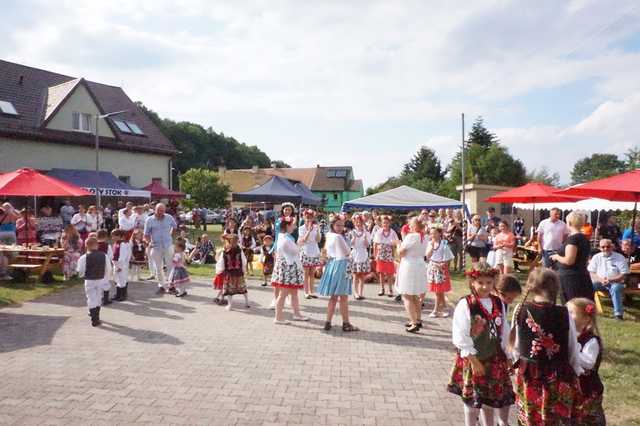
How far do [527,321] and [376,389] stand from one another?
2.17 m

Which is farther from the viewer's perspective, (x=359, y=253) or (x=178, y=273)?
(x=359, y=253)

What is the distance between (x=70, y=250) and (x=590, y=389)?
1201cm

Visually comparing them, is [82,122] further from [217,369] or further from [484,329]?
[484,329]

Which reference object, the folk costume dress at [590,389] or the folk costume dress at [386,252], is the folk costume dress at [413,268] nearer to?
the folk costume dress at [386,252]

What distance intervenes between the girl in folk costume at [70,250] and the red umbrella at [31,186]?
1.55 meters

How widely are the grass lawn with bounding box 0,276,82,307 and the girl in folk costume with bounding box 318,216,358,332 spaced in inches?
257

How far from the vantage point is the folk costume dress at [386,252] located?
10.6m

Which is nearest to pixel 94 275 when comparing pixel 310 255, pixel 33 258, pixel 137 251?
pixel 310 255

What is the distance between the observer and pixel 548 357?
337 cm

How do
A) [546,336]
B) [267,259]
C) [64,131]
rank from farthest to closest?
[64,131]
[267,259]
[546,336]

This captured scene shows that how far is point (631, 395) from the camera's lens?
5035 millimetres

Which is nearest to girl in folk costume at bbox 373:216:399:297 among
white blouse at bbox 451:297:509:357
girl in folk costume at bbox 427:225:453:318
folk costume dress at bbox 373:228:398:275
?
folk costume dress at bbox 373:228:398:275

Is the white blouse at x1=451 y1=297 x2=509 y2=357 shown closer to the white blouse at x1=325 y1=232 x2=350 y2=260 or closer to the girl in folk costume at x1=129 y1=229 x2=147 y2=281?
the white blouse at x1=325 y1=232 x2=350 y2=260

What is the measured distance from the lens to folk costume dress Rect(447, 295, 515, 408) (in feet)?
12.1
